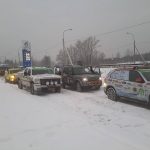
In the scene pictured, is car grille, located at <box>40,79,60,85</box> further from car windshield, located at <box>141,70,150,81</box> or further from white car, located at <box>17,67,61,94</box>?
car windshield, located at <box>141,70,150,81</box>

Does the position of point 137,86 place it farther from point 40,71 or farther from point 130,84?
point 40,71

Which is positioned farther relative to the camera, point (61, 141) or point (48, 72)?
point (48, 72)

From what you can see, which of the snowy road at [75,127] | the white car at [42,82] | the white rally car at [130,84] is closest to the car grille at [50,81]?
the white car at [42,82]

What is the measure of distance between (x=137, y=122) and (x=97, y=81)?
8.53 m

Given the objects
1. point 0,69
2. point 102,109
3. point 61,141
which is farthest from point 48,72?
point 0,69

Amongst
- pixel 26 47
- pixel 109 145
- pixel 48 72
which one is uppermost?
pixel 26 47

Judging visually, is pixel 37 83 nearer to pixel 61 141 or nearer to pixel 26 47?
pixel 26 47

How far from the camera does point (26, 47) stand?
20922 mm

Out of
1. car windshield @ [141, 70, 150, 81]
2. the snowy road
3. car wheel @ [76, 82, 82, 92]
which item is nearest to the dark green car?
car wheel @ [76, 82, 82, 92]

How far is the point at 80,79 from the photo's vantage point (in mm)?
16172

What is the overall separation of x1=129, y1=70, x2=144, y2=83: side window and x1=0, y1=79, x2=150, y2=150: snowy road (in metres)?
1.15

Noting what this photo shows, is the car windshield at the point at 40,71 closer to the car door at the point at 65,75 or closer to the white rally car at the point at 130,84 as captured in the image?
the car door at the point at 65,75

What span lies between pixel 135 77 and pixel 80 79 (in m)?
5.87

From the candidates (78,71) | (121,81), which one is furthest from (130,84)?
(78,71)
